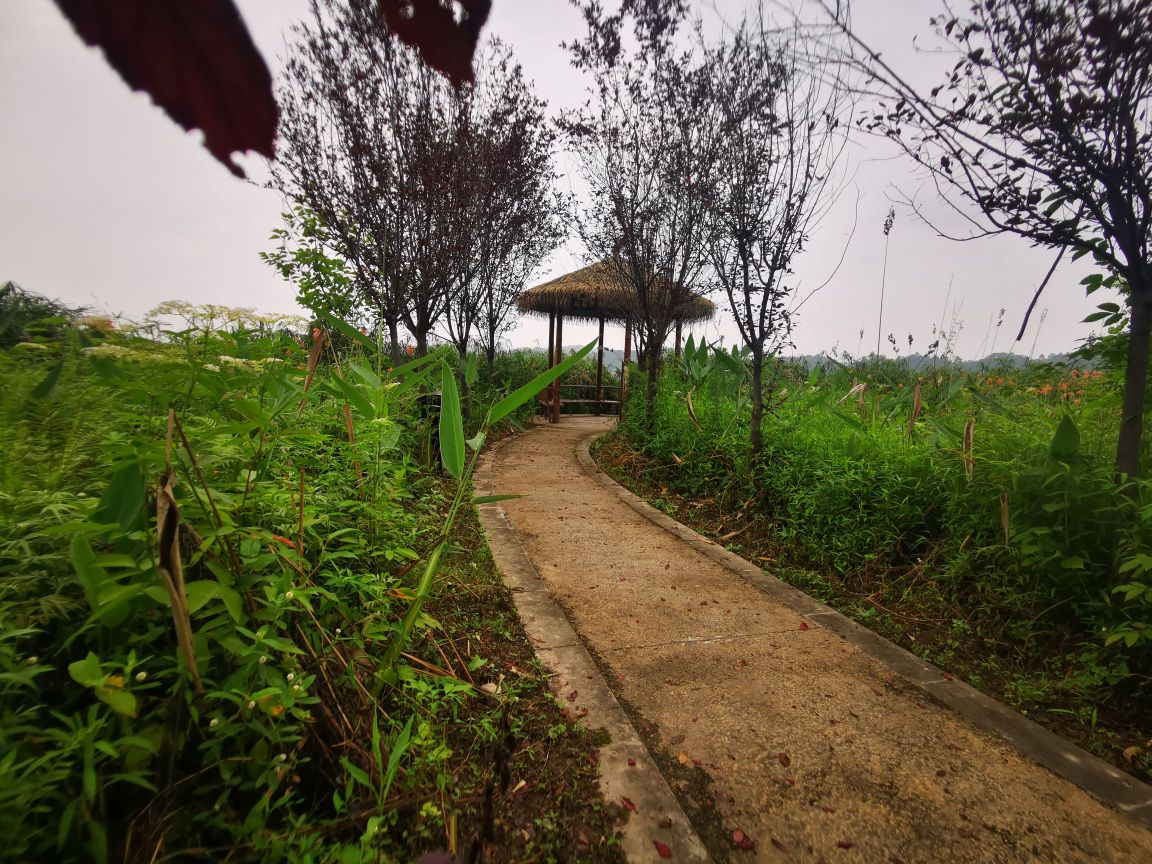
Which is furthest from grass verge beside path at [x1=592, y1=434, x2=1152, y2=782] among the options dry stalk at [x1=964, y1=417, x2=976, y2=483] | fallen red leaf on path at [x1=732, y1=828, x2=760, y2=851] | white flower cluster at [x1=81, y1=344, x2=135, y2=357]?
white flower cluster at [x1=81, y1=344, x2=135, y2=357]

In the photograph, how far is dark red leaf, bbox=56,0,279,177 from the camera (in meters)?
0.29

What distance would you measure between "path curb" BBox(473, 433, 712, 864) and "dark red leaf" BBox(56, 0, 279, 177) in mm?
1470

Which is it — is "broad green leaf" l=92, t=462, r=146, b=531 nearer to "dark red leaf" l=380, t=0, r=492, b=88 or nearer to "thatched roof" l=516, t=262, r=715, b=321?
"dark red leaf" l=380, t=0, r=492, b=88

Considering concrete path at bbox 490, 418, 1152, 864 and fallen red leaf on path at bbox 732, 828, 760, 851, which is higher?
fallen red leaf on path at bbox 732, 828, 760, 851

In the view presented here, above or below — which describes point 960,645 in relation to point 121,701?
below

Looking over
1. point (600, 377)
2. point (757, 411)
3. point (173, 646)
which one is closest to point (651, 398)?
point (757, 411)

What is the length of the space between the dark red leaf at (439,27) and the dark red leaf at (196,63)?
0.15 m

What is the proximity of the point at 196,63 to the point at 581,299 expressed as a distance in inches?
413

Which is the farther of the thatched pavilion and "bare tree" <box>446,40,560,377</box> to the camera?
the thatched pavilion

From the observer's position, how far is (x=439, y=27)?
45 centimetres

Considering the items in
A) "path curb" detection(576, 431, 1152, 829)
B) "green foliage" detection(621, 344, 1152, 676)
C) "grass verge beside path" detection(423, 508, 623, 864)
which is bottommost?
"path curb" detection(576, 431, 1152, 829)

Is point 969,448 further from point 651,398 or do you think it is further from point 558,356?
point 558,356

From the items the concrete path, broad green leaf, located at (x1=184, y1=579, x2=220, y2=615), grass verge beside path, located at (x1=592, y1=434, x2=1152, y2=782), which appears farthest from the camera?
grass verge beside path, located at (x1=592, y1=434, x2=1152, y2=782)

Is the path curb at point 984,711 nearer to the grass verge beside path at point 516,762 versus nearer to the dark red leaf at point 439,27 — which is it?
the grass verge beside path at point 516,762
